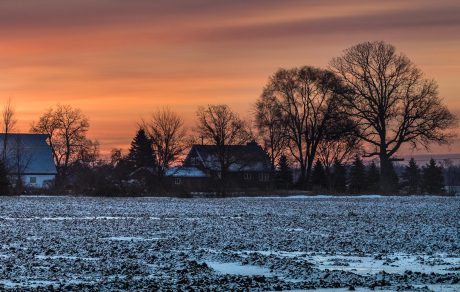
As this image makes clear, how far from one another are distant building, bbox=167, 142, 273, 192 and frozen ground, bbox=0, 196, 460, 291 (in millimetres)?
41623

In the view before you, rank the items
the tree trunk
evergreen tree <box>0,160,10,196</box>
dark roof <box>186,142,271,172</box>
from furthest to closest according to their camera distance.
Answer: dark roof <box>186,142,271,172</box>
the tree trunk
evergreen tree <box>0,160,10,196</box>

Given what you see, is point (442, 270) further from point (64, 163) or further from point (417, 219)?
point (64, 163)

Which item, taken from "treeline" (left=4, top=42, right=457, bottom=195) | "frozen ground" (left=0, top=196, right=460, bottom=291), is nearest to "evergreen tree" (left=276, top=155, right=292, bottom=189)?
"treeline" (left=4, top=42, right=457, bottom=195)

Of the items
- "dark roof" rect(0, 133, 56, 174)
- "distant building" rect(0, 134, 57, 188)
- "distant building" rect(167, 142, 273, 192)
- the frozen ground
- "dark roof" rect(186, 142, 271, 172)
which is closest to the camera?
the frozen ground

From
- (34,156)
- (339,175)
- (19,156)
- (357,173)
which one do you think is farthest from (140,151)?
(357,173)

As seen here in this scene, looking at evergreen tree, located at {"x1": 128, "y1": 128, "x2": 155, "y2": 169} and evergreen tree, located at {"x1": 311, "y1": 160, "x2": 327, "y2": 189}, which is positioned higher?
evergreen tree, located at {"x1": 128, "y1": 128, "x2": 155, "y2": 169}

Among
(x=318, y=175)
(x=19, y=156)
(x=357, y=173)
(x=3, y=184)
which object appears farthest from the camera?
(x=357, y=173)

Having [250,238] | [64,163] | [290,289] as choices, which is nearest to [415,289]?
[290,289]

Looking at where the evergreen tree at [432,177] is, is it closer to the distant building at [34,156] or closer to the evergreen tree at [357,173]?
the evergreen tree at [357,173]

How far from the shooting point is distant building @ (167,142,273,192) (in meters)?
84.0

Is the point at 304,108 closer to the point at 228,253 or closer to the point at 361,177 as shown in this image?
the point at 361,177

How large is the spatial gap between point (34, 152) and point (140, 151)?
15.9m

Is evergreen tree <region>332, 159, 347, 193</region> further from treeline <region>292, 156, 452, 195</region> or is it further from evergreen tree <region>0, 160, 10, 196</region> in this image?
evergreen tree <region>0, 160, 10, 196</region>

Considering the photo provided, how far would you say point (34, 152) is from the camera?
11612 cm
